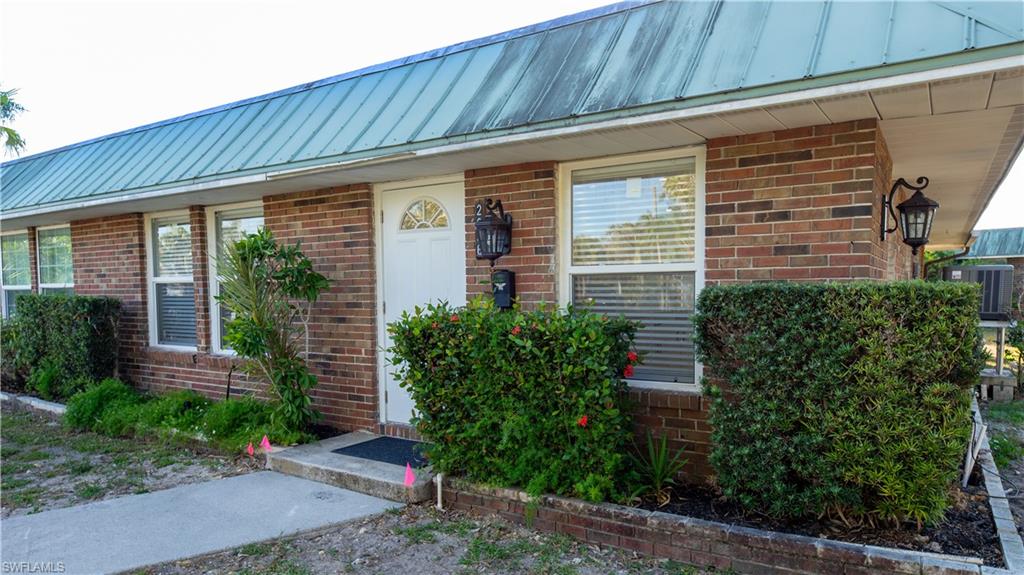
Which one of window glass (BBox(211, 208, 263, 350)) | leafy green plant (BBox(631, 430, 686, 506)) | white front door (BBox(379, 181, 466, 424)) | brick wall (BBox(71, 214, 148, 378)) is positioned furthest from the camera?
brick wall (BBox(71, 214, 148, 378))

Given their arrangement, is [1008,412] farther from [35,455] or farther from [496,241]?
[35,455]

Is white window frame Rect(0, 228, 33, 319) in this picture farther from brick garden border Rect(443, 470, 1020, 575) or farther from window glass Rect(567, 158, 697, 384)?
window glass Rect(567, 158, 697, 384)

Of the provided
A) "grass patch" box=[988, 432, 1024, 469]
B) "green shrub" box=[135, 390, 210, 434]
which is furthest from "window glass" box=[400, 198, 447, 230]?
"grass patch" box=[988, 432, 1024, 469]

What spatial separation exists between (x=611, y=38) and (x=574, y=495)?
3229 mm

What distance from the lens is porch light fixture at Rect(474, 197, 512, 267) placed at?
468 centimetres

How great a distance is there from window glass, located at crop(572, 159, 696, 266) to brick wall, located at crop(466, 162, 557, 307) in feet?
0.69

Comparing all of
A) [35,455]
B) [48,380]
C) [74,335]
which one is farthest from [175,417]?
[48,380]

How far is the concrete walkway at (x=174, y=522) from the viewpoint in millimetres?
3549

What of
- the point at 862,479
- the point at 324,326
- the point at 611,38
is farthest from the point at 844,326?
the point at 324,326

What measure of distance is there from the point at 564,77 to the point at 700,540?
3.13 meters

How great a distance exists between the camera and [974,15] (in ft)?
9.71

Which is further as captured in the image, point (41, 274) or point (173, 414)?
point (41, 274)

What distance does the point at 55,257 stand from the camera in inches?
358

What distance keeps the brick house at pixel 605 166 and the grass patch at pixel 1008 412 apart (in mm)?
2493
